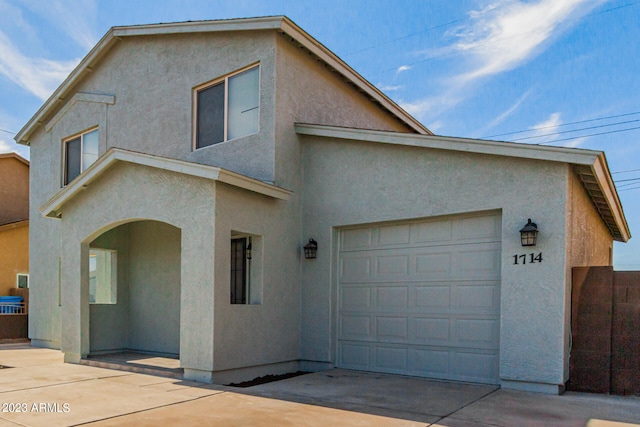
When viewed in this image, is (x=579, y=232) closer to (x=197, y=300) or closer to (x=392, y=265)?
(x=392, y=265)

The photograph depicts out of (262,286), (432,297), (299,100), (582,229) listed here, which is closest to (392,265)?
(432,297)

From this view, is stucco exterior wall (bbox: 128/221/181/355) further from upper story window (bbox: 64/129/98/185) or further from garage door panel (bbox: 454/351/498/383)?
garage door panel (bbox: 454/351/498/383)

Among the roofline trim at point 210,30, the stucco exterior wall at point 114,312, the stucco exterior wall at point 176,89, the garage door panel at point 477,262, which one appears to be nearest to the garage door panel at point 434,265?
the garage door panel at point 477,262

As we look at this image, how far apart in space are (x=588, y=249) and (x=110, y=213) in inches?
320

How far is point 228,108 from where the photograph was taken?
9734 millimetres

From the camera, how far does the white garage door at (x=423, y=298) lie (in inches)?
287

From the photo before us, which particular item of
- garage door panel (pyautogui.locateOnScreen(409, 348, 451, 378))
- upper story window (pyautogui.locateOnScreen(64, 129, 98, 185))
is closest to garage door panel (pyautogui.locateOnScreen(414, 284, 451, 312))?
garage door panel (pyautogui.locateOnScreen(409, 348, 451, 378))

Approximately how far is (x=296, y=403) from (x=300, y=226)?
12.1 ft

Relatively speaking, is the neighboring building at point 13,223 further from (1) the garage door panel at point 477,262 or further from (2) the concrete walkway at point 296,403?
(1) the garage door panel at point 477,262

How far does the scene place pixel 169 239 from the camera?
1034 cm

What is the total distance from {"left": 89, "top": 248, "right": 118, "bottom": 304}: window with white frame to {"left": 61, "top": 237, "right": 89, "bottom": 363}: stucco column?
110cm

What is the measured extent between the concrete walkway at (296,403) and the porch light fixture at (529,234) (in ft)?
6.39

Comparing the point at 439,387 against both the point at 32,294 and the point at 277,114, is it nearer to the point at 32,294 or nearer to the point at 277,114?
the point at 277,114

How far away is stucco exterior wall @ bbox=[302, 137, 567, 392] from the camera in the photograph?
663 cm
